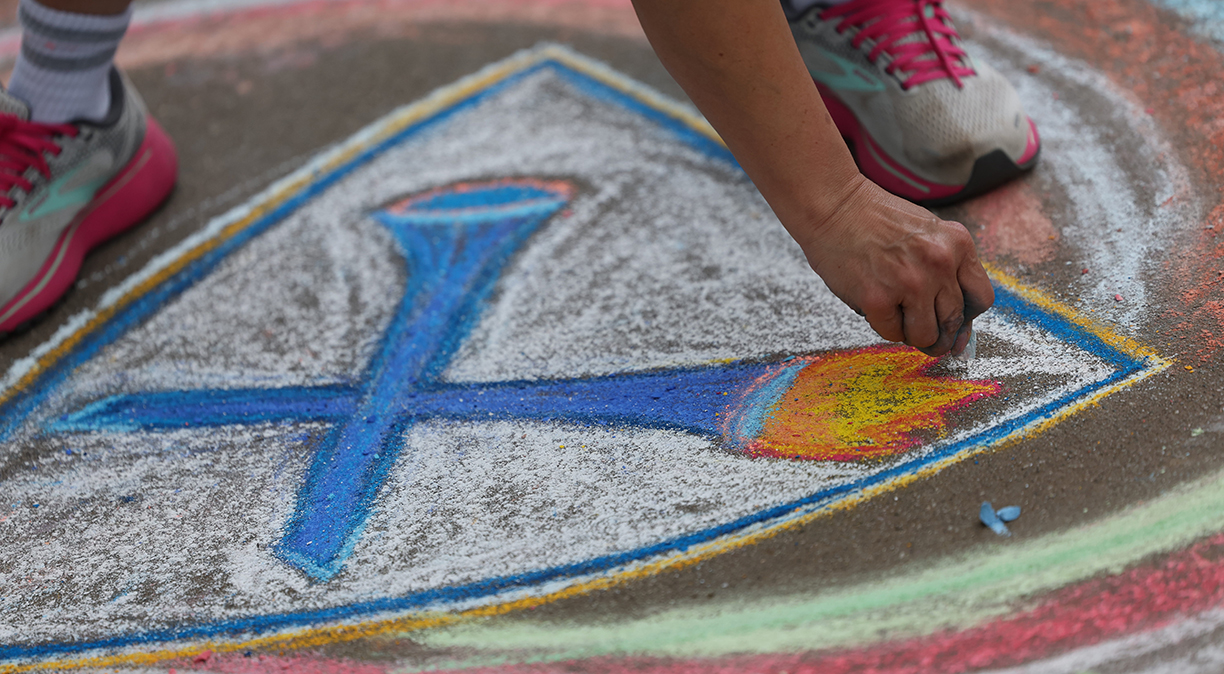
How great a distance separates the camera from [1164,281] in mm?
1417

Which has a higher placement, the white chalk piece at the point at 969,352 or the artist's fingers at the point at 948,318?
the artist's fingers at the point at 948,318

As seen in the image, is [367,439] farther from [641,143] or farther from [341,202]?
[641,143]

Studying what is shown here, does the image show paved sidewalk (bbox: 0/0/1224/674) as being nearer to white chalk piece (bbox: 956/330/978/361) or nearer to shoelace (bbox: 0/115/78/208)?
white chalk piece (bbox: 956/330/978/361)

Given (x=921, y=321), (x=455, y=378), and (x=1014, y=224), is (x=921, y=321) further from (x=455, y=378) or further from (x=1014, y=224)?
(x=455, y=378)

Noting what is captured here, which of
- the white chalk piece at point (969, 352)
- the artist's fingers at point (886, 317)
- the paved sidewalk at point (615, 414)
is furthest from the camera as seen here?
the white chalk piece at point (969, 352)

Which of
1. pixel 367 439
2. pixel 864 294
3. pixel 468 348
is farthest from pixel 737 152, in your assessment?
pixel 367 439

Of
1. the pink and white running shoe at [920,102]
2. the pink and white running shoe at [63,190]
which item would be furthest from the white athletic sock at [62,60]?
the pink and white running shoe at [920,102]

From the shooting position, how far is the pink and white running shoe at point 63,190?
1.79 metres

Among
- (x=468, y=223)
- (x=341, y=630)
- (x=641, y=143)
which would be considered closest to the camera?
(x=341, y=630)

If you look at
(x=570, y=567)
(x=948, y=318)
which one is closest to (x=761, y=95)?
(x=948, y=318)

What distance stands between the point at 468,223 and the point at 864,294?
0.99 meters

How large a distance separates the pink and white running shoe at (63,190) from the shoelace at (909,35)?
1550 mm

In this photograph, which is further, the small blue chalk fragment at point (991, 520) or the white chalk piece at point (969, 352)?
the white chalk piece at point (969, 352)

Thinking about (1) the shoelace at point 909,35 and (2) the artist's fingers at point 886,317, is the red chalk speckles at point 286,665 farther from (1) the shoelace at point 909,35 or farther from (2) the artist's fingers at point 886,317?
(1) the shoelace at point 909,35
